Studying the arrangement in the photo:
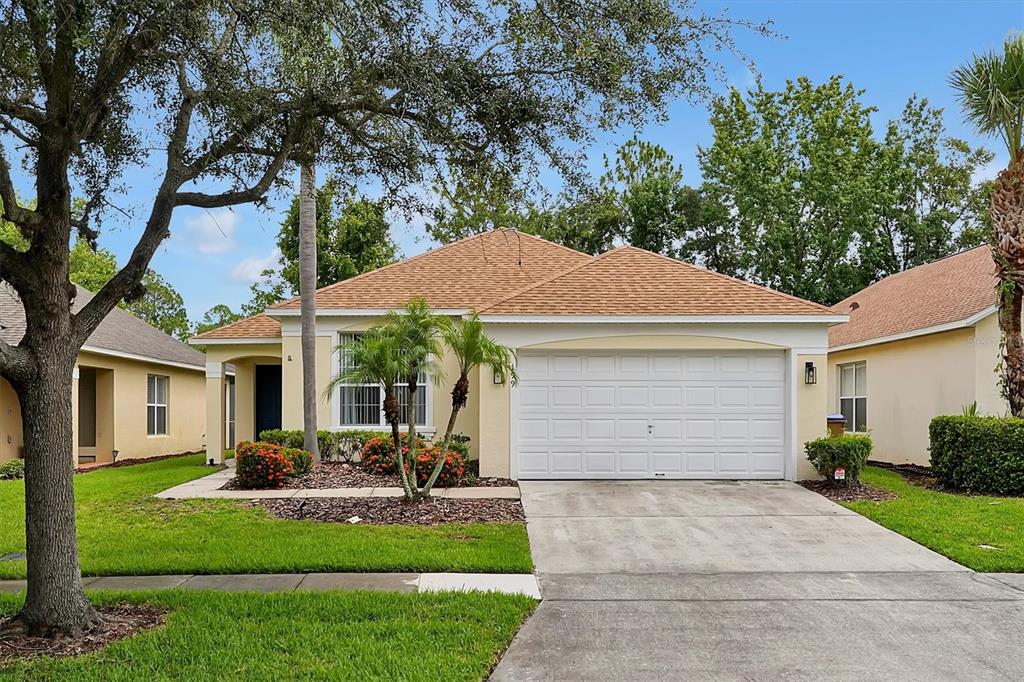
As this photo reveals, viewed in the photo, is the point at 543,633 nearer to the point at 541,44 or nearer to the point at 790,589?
the point at 790,589

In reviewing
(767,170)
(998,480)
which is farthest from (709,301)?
(767,170)

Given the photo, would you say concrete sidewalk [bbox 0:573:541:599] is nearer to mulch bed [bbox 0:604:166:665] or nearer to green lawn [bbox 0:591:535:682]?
green lawn [bbox 0:591:535:682]

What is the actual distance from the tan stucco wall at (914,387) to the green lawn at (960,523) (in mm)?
3148

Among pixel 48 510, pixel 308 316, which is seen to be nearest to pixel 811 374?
pixel 308 316

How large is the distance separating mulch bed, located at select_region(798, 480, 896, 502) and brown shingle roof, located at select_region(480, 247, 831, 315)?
3.00 metres

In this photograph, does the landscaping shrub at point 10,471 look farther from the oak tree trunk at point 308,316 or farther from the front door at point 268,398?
the oak tree trunk at point 308,316

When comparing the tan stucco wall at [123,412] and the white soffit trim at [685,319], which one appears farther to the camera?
the tan stucco wall at [123,412]

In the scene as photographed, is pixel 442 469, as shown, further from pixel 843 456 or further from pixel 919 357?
pixel 919 357

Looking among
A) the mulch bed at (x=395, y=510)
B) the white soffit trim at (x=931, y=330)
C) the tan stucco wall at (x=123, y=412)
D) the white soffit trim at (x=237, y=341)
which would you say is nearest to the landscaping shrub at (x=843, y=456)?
the white soffit trim at (x=931, y=330)

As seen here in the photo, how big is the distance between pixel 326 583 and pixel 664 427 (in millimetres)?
8004

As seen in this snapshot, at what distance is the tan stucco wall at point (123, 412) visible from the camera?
1672 centimetres

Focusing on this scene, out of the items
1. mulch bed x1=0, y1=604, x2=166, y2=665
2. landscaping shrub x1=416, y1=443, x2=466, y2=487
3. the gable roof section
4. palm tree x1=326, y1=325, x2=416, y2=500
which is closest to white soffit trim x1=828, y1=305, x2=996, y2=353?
the gable roof section

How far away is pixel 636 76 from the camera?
7246 millimetres

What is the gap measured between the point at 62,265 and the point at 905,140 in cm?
3077
